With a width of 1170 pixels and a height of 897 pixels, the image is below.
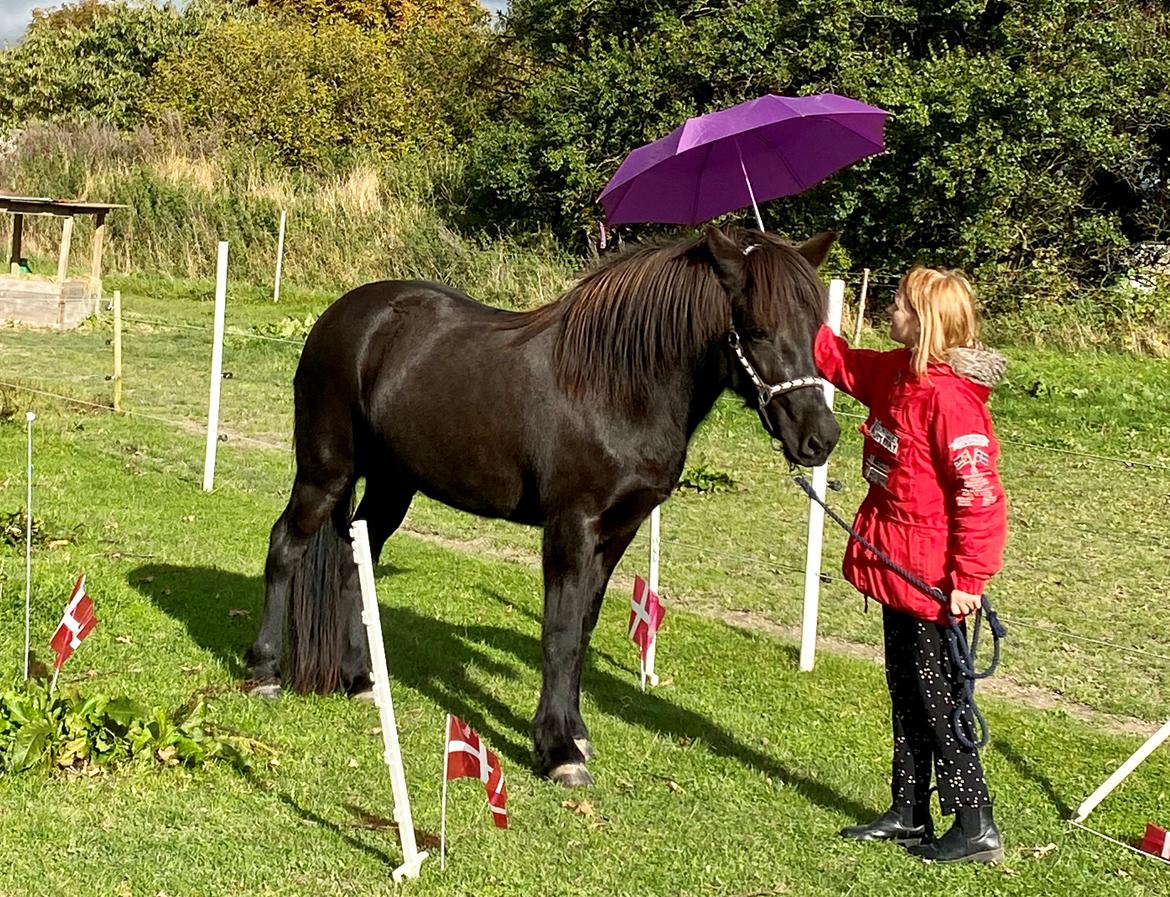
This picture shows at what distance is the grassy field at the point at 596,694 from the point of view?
4.23m

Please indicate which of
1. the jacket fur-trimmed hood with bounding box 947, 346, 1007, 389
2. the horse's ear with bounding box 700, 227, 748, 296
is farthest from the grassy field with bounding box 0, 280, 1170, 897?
the horse's ear with bounding box 700, 227, 748, 296

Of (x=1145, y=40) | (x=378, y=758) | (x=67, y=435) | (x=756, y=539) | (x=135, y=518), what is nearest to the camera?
(x=378, y=758)

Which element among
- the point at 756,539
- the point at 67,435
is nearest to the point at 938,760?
the point at 756,539

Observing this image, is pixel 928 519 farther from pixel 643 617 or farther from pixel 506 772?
pixel 643 617

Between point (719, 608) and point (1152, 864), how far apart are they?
3.90m

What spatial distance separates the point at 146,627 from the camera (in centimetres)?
664

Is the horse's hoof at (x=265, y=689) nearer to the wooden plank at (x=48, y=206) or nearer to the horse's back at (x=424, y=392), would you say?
the horse's back at (x=424, y=392)

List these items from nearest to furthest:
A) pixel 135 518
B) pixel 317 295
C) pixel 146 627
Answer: pixel 146 627, pixel 135 518, pixel 317 295

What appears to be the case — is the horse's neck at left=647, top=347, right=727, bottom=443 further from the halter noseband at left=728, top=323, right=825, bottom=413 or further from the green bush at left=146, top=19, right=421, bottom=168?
the green bush at left=146, top=19, right=421, bottom=168

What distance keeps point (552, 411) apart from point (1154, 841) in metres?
2.73

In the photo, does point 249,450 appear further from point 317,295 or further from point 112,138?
point 112,138

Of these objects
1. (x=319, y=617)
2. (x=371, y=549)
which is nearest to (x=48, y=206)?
(x=371, y=549)

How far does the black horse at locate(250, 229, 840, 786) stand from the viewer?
181 inches

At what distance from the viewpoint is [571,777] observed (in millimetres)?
4922
